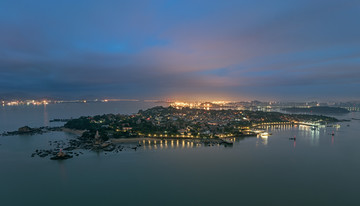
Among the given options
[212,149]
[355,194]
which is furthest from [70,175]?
[355,194]

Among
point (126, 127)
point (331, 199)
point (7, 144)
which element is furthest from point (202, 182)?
point (7, 144)

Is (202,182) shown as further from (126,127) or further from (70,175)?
(126,127)

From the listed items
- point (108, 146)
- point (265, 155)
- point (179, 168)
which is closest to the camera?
point (179, 168)

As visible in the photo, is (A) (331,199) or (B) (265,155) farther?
(B) (265,155)

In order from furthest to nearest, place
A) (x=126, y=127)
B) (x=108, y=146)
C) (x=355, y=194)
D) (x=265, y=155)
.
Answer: (x=126, y=127)
(x=108, y=146)
(x=265, y=155)
(x=355, y=194)

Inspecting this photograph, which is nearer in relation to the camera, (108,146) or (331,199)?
(331,199)

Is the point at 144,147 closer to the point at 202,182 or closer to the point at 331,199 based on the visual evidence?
the point at 202,182
